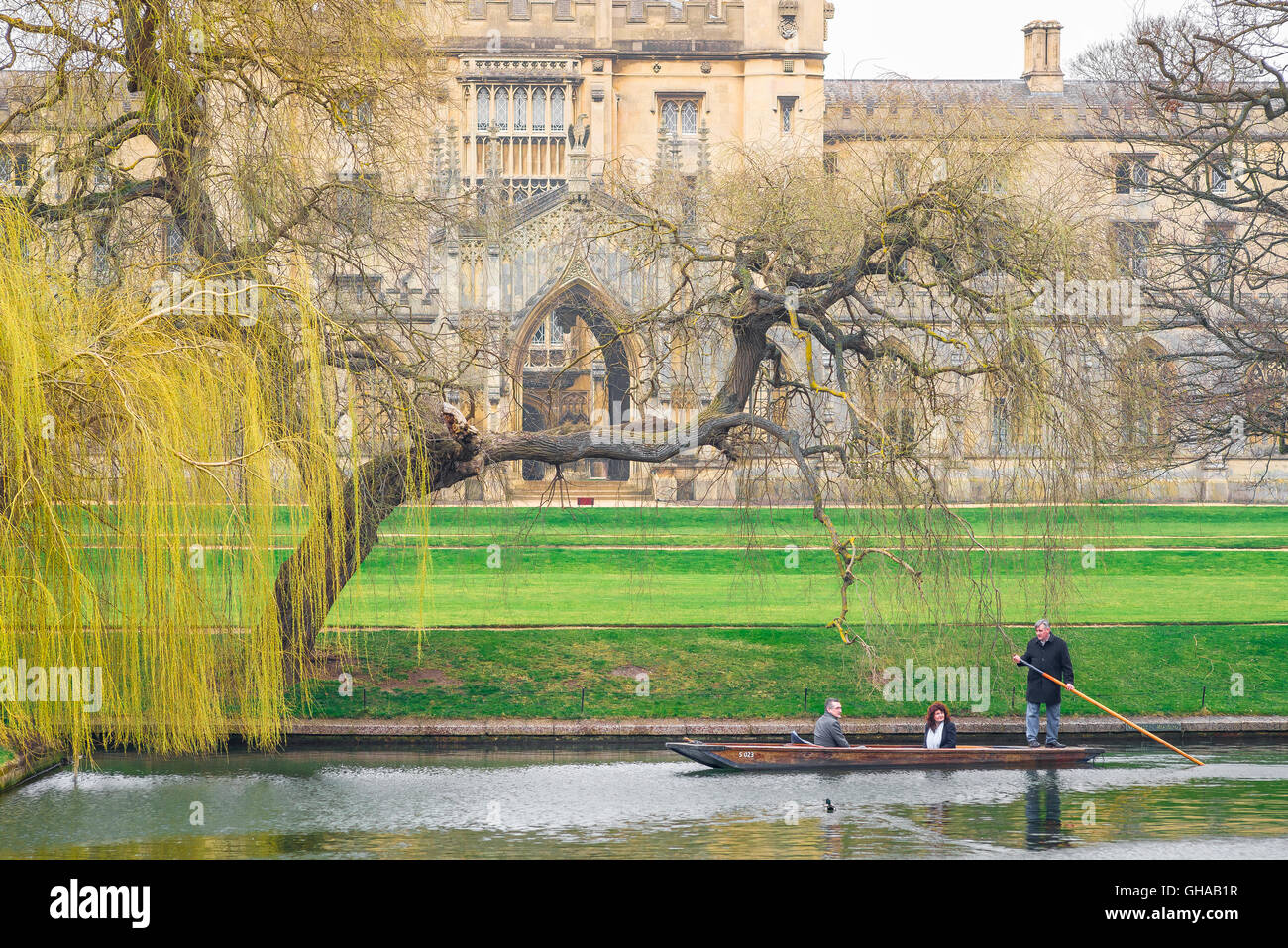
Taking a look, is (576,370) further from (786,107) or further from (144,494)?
(144,494)

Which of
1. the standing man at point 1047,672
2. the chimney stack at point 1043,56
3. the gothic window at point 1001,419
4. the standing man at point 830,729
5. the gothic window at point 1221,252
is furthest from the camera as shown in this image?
the chimney stack at point 1043,56

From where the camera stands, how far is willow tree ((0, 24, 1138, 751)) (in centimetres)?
1280

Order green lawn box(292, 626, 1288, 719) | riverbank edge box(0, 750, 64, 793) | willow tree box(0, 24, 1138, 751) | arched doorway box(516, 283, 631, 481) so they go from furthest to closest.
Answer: arched doorway box(516, 283, 631, 481)
green lawn box(292, 626, 1288, 719)
riverbank edge box(0, 750, 64, 793)
willow tree box(0, 24, 1138, 751)

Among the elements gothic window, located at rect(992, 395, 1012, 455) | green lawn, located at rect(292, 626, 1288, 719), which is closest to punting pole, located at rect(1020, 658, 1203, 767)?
green lawn, located at rect(292, 626, 1288, 719)

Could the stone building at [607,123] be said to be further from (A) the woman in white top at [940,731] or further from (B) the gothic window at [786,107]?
(A) the woman in white top at [940,731]

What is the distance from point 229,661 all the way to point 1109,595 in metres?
16.4

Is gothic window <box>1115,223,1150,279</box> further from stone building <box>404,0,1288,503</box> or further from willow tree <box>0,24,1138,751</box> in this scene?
stone building <box>404,0,1288,503</box>

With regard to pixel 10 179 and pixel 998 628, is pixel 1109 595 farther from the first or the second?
pixel 10 179

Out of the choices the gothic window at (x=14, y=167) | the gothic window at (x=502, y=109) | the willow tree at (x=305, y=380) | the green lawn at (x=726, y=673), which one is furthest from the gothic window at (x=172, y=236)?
the gothic window at (x=502, y=109)

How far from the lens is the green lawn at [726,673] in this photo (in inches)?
763

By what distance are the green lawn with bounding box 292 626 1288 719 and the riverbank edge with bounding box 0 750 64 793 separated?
307 cm

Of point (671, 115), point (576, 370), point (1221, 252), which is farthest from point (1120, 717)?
point (671, 115)

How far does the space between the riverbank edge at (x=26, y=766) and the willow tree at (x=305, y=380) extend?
2.03 feet

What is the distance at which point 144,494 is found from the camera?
12.9 metres
